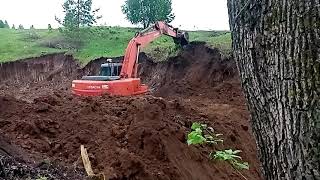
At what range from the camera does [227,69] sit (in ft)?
54.0

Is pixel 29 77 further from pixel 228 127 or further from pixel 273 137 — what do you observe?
pixel 273 137

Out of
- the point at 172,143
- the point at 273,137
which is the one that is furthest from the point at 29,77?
the point at 273,137

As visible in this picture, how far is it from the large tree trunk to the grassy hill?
15.9 m

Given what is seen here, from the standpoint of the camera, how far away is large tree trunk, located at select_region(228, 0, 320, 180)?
1.94 metres

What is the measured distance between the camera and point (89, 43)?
2902 cm

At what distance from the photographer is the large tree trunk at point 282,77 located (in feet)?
6.37

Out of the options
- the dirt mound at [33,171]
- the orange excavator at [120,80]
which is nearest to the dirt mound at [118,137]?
the dirt mound at [33,171]

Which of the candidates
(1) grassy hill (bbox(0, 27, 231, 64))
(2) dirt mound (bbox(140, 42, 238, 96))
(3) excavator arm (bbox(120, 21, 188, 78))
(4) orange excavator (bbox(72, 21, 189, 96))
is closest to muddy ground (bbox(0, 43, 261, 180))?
(4) orange excavator (bbox(72, 21, 189, 96))

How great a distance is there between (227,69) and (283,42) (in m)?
14.6

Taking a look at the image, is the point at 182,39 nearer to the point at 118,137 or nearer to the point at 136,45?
the point at 136,45

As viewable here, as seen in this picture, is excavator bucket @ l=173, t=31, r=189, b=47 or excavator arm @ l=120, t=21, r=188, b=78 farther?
excavator bucket @ l=173, t=31, r=189, b=47

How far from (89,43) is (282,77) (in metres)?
27.5

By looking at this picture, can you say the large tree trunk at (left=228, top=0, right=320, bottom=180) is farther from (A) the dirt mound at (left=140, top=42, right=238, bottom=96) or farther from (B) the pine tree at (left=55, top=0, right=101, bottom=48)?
(B) the pine tree at (left=55, top=0, right=101, bottom=48)

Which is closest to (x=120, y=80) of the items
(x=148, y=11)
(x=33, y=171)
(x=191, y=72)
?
(x=191, y=72)
